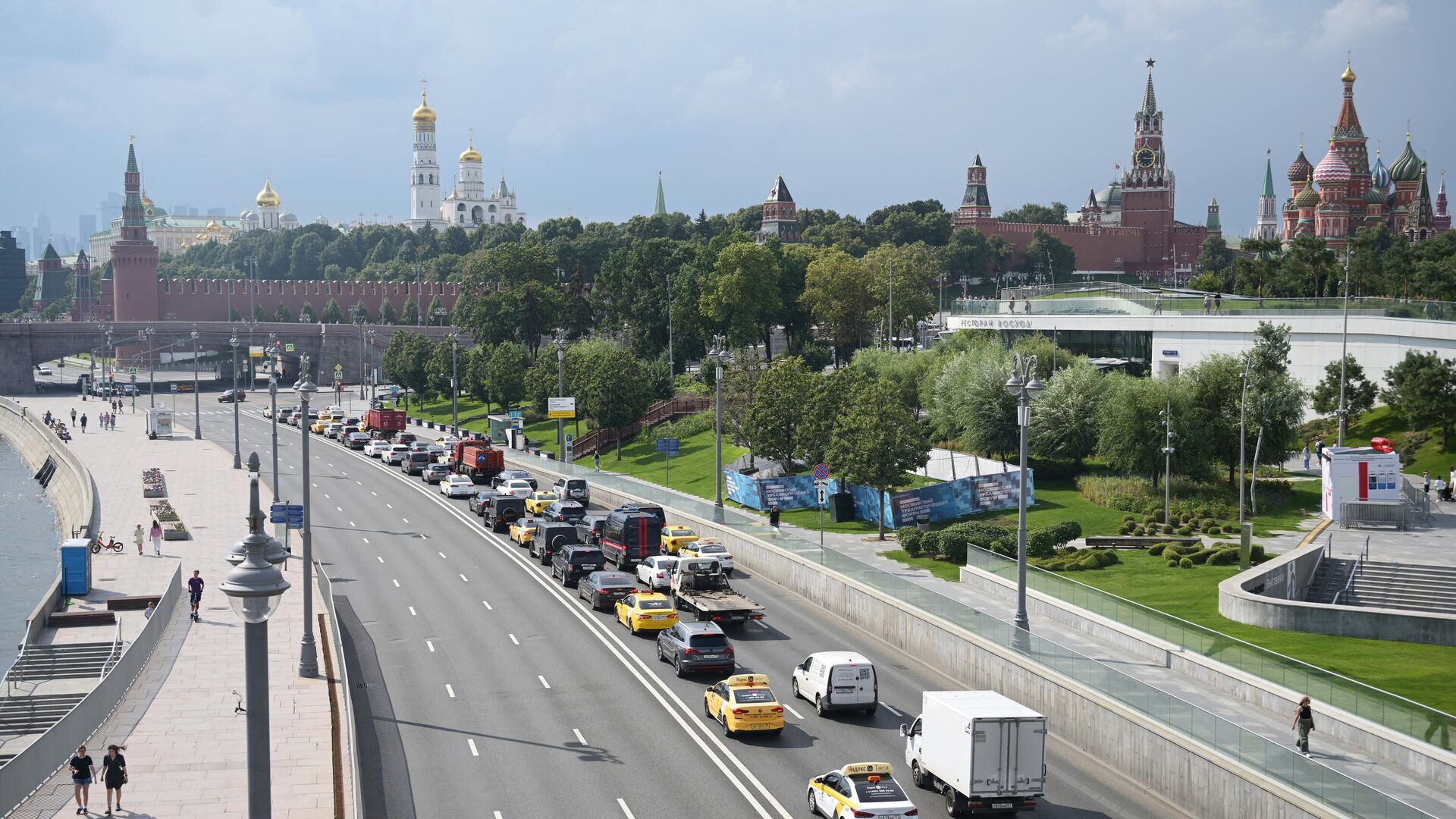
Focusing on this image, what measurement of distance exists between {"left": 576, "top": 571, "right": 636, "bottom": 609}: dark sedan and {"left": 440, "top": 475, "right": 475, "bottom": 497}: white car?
→ 80.1 ft

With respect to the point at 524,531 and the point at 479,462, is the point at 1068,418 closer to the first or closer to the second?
the point at 524,531

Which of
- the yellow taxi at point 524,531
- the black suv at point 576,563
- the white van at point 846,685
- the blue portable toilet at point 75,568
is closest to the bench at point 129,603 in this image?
the blue portable toilet at point 75,568

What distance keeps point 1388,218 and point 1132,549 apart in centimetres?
12511

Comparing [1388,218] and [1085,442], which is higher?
[1388,218]

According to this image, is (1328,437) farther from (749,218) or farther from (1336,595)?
(749,218)

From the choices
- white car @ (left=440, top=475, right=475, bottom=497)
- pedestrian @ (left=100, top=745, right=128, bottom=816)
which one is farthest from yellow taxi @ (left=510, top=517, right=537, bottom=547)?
pedestrian @ (left=100, top=745, right=128, bottom=816)

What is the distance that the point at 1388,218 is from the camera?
150000mm

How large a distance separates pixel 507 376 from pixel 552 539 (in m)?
47.3

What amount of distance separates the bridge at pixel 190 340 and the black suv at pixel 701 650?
11086 centimetres

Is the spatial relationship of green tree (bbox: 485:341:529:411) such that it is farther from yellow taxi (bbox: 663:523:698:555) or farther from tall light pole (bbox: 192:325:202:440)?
yellow taxi (bbox: 663:523:698:555)

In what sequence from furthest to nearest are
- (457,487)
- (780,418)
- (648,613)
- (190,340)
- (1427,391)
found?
(190,340)
(457,487)
(780,418)
(1427,391)
(648,613)

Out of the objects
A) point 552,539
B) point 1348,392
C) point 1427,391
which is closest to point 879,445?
point 552,539

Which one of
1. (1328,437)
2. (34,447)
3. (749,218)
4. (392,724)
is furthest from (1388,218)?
(392,724)

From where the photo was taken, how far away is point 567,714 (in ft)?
92.9
